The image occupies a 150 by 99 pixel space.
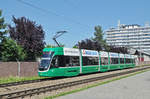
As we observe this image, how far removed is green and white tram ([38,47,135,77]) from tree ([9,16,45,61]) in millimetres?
8813

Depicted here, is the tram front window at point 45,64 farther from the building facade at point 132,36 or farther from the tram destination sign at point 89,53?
the building facade at point 132,36

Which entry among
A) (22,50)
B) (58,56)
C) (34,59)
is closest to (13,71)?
(58,56)

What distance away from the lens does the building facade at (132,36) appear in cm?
15300

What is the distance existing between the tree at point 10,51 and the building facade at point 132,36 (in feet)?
425

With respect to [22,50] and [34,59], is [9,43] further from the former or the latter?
[34,59]

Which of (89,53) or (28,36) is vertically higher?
(28,36)

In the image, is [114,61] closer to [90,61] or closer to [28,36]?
[90,61]

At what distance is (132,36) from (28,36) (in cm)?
14083

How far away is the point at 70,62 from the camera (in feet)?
62.6

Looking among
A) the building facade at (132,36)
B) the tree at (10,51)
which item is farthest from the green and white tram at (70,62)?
the building facade at (132,36)

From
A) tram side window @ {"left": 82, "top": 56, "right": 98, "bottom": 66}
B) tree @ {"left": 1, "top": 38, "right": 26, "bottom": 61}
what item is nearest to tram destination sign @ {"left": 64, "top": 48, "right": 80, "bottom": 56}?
tram side window @ {"left": 82, "top": 56, "right": 98, "bottom": 66}

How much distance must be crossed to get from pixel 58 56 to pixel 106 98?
9612 millimetres

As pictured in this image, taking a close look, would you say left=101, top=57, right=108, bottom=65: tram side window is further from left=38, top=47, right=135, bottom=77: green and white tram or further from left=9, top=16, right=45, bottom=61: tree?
left=9, top=16, right=45, bottom=61: tree

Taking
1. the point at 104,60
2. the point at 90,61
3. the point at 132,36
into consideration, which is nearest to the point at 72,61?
the point at 90,61
